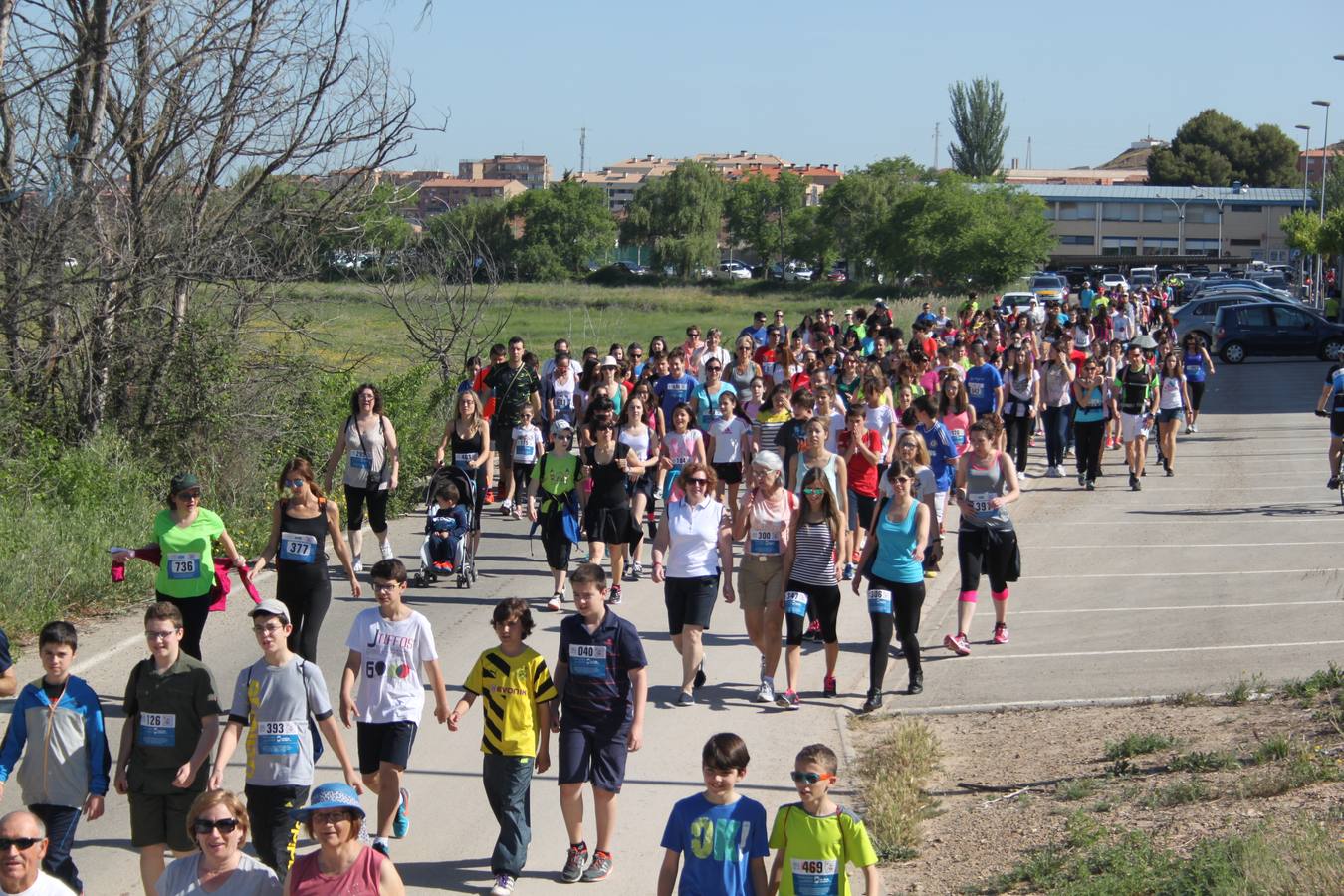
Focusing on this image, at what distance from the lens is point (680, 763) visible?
9008 mm

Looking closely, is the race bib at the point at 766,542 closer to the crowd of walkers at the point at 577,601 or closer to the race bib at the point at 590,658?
the crowd of walkers at the point at 577,601

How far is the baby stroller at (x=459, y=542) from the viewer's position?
13398 millimetres

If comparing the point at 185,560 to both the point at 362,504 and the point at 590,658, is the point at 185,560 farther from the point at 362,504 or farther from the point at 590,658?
the point at 362,504

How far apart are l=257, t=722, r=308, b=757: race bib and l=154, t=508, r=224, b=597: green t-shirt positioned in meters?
2.69

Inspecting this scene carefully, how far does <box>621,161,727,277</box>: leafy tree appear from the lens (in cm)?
11131

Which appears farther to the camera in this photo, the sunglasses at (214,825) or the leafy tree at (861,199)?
the leafy tree at (861,199)

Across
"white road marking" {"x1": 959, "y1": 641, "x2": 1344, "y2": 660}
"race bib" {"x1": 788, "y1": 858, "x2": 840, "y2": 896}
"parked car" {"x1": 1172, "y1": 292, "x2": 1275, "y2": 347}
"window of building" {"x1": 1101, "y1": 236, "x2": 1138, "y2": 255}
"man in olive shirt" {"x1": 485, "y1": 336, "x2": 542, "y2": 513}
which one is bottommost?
"white road marking" {"x1": 959, "y1": 641, "x2": 1344, "y2": 660}

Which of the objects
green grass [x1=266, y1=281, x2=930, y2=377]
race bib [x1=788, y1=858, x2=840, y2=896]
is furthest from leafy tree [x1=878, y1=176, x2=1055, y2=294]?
race bib [x1=788, y1=858, x2=840, y2=896]

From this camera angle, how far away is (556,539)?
12383 mm

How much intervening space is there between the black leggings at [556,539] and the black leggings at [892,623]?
3022 mm

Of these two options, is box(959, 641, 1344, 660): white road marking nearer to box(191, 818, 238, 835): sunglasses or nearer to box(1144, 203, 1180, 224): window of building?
box(191, 818, 238, 835): sunglasses

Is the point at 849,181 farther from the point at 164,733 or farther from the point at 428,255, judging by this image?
the point at 164,733

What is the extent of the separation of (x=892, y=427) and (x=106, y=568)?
733cm

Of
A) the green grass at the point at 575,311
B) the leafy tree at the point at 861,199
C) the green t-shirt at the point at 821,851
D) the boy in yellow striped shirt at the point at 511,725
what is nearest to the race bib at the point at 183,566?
the boy in yellow striped shirt at the point at 511,725
